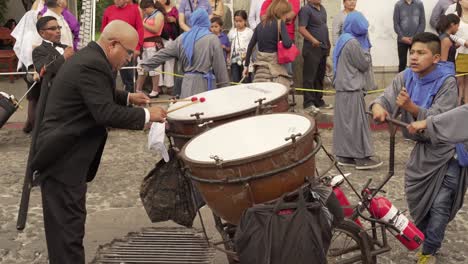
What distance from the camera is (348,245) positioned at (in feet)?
17.0

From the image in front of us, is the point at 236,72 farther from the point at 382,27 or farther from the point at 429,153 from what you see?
the point at 429,153

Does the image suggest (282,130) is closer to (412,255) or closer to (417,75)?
(417,75)

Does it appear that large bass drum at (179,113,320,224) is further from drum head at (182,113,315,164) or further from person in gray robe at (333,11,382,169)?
person in gray robe at (333,11,382,169)

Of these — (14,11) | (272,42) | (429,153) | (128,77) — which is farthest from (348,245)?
(14,11)

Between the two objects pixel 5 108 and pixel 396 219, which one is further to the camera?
pixel 5 108

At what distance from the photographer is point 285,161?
4.23 metres

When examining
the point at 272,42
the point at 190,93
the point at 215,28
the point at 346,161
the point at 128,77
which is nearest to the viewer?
the point at 190,93

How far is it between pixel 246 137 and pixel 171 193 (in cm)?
112

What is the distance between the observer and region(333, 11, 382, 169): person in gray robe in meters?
8.33

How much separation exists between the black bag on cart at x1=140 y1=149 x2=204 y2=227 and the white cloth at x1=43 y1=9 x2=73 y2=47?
4.96 metres

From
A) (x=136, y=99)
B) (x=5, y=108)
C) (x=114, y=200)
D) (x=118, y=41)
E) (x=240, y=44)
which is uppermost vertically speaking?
(x=118, y=41)

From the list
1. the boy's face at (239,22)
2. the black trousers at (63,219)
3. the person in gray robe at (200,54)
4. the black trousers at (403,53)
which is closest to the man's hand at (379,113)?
the black trousers at (63,219)

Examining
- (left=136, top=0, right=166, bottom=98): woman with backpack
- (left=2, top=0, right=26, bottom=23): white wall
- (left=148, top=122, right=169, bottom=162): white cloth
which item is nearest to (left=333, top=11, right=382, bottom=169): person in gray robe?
(left=148, top=122, right=169, bottom=162): white cloth

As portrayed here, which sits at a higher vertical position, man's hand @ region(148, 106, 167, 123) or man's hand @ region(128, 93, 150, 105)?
man's hand @ region(148, 106, 167, 123)
